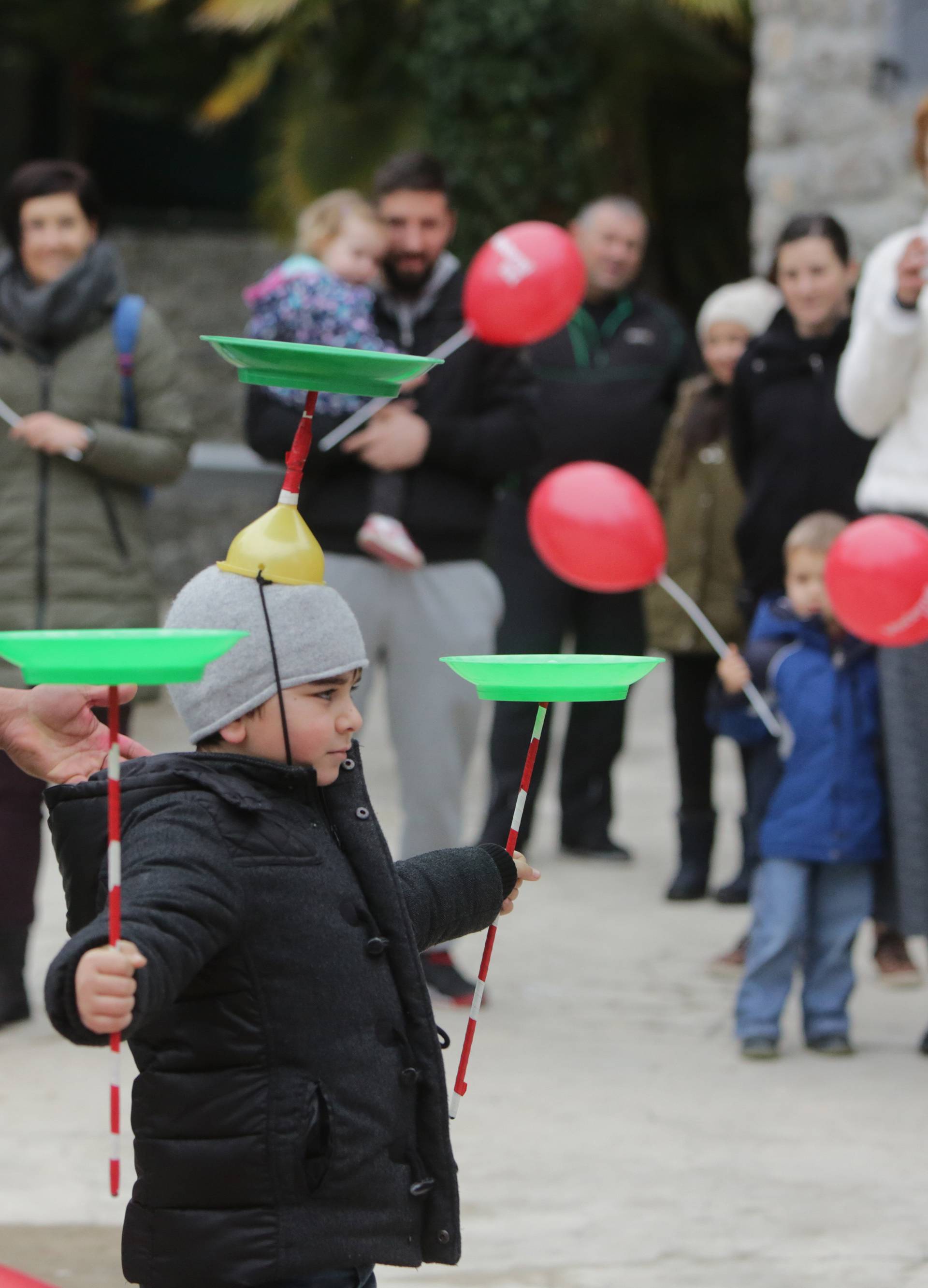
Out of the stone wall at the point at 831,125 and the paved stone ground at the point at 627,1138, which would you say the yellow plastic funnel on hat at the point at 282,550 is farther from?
the stone wall at the point at 831,125

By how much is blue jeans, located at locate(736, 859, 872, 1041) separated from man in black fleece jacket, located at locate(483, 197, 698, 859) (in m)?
1.75

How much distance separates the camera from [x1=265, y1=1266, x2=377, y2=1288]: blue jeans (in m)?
2.22

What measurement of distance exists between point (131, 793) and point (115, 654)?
1.20 feet

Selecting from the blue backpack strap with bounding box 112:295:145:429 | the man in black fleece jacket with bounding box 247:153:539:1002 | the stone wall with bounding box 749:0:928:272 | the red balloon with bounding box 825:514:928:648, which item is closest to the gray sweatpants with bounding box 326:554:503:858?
the man in black fleece jacket with bounding box 247:153:539:1002

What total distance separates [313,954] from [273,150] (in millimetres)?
13149

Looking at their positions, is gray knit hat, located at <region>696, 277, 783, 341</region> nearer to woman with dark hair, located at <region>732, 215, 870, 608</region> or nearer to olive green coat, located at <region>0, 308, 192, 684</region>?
woman with dark hair, located at <region>732, 215, 870, 608</region>

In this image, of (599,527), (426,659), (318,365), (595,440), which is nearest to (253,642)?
(318,365)

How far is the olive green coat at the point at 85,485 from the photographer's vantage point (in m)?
4.63

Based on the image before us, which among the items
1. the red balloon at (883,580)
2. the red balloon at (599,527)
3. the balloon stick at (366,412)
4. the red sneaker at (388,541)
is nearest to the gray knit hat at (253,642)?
the red balloon at (883,580)

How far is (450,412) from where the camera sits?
472 centimetres

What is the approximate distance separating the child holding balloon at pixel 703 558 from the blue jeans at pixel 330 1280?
3.66 meters

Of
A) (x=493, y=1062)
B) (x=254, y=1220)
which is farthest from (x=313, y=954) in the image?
(x=493, y=1062)

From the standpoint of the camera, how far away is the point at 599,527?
468cm

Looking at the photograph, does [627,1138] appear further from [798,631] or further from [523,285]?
[523,285]
